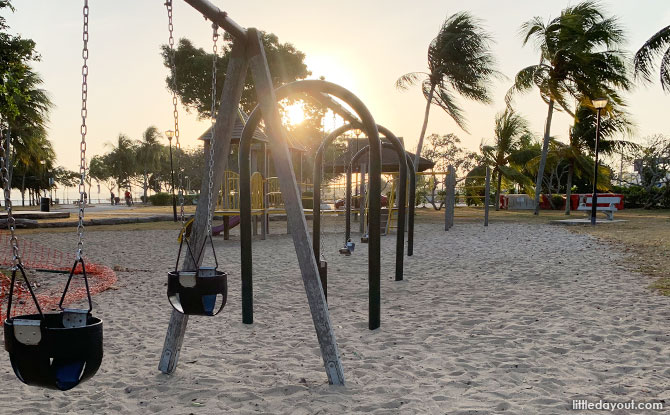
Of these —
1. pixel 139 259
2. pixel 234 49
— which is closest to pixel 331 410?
pixel 234 49

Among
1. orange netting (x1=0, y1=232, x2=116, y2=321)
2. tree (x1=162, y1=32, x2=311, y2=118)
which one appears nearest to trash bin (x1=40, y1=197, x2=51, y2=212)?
tree (x1=162, y1=32, x2=311, y2=118)

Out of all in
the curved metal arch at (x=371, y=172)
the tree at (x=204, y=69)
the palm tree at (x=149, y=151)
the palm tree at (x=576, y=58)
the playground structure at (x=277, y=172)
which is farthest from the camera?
the palm tree at (x=149, y=151)

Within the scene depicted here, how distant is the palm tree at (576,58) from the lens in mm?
21031

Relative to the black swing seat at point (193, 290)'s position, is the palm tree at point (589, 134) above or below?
above

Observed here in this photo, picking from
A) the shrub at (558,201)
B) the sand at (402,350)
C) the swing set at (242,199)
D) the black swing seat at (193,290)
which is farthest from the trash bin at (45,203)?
the shrub at (558,201)

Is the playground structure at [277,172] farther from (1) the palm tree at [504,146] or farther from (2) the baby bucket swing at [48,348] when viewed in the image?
(1) the palm tree at [504,146]

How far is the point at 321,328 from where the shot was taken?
2.84 m

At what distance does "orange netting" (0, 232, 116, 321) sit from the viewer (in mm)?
4610

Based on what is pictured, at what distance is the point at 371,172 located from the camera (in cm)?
359

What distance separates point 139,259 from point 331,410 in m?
6.53

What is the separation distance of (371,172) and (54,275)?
16.1ft

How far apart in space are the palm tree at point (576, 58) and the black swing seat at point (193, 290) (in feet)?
73.5

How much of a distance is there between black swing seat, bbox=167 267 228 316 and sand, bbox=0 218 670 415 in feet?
1.53

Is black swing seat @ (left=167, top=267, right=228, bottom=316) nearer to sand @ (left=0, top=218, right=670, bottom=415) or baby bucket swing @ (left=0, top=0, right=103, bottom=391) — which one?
sand @ (left=0, top=218, right=670, bottom=415)
